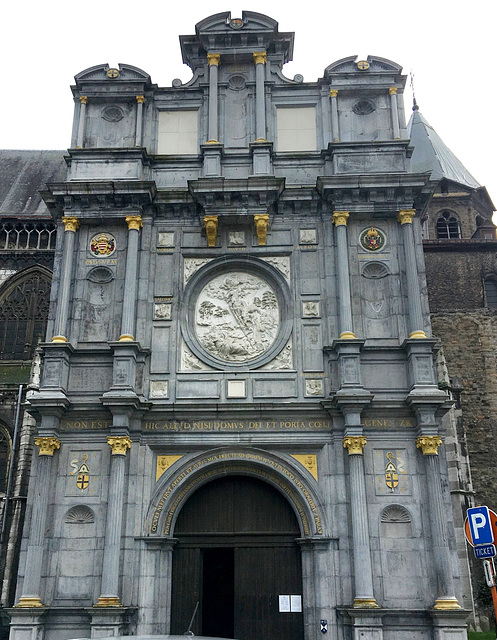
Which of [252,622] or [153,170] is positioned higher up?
[153,170]

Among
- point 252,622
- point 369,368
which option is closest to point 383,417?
point 369,368

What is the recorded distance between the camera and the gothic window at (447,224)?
1601 inches

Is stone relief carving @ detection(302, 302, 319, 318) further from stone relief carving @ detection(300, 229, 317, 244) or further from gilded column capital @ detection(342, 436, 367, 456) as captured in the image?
gilded column capital @ detection(342, 436, 367, 456)

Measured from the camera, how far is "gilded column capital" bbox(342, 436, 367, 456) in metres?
14.9

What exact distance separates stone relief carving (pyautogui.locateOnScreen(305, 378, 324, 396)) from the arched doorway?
229 cm

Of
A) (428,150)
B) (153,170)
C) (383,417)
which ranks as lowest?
(383,417)

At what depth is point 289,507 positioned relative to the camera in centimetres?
1551

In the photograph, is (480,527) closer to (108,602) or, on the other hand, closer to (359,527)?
(359,527)

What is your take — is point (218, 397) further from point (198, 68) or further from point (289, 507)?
point (198, 68)

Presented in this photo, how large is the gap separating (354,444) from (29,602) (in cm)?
729

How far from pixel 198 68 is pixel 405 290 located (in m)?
8.32

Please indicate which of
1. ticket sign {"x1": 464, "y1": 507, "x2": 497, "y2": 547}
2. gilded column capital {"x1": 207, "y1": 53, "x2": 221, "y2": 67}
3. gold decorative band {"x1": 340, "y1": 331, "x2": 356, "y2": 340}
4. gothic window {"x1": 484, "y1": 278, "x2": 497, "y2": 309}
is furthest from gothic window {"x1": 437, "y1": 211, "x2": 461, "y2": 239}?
ticket sign {"x1": 464, "y1": 507, "x2": 497, "y2": 547}

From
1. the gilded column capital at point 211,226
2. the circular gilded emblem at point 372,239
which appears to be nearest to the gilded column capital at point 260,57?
the gilded column capital at point 211,226

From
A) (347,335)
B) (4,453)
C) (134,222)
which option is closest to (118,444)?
(134,222)
